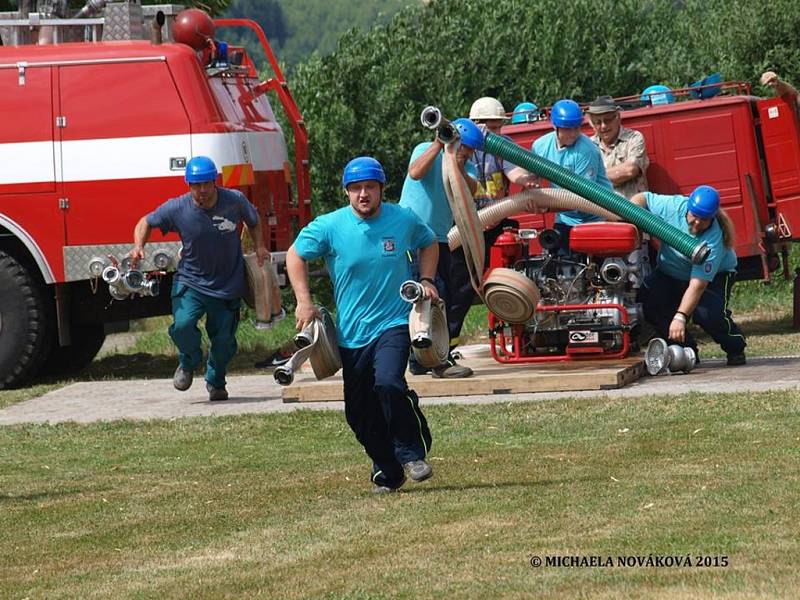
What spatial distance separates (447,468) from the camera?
9.14 meters

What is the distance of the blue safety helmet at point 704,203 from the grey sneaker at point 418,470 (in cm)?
444

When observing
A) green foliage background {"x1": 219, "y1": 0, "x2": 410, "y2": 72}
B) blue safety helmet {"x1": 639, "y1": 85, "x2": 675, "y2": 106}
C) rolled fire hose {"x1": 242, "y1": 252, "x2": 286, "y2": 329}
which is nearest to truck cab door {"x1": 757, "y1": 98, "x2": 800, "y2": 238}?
blue safety helmet {"x1": 639, "y1": 85, "x2": 675, "y2": 106}

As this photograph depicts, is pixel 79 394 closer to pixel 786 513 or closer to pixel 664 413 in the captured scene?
pixel 664 413

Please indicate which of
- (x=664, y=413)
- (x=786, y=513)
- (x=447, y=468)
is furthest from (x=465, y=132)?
(x=786, y=513)

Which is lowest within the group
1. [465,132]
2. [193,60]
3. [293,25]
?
[465,132]

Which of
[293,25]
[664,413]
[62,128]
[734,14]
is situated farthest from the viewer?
[293,25]

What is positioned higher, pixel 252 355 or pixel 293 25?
pixel 293 25

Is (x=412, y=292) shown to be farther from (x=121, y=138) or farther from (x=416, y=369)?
(x=121, y=138)

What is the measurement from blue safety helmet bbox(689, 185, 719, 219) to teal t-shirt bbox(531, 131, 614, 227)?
79 cm

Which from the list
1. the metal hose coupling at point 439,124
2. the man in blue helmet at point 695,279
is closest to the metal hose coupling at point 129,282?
the metal hose coupling at point 439,124

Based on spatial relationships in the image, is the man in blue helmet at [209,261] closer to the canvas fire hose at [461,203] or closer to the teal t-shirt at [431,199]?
the teal t-shirt at [431,199]

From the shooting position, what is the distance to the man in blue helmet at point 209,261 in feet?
41.4

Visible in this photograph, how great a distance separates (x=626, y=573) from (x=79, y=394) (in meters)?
8.52

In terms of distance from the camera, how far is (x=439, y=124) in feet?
36.0
